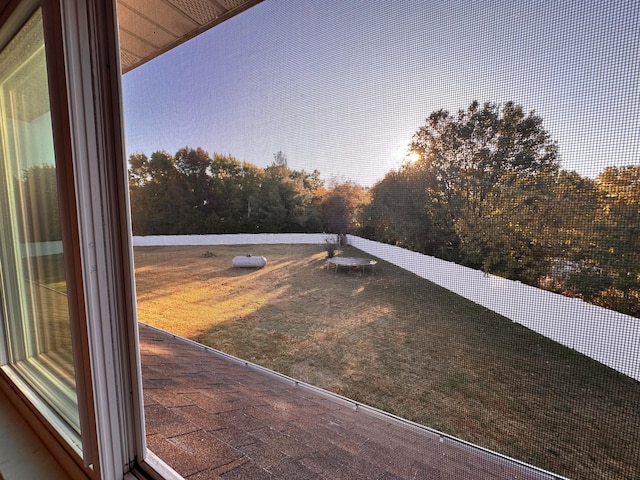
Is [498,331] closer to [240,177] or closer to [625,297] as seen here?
[625,297]

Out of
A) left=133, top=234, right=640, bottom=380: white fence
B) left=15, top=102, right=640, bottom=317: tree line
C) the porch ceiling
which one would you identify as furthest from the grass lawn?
the porch ceiling

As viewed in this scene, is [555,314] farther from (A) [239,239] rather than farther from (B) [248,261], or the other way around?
(B) [248,261]

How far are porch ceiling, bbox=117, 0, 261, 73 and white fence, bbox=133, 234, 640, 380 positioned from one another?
2.93 ft

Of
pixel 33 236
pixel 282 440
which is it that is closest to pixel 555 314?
pixel 282 440

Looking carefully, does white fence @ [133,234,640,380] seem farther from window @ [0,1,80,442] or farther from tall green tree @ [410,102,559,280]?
window @ [0,1,80,442]

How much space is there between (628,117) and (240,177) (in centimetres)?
166

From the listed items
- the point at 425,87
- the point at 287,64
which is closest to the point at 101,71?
the point at 425,87

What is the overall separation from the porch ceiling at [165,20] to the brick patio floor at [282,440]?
1.15m

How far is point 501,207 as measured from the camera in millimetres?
587

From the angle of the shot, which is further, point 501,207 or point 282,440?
point 282,440

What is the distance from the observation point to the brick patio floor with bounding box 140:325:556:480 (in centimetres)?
59

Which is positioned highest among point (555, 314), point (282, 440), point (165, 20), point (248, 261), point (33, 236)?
point (165, 20)

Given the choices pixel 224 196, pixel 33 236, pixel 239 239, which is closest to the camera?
pixel 33 236

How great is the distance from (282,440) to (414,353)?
606 millimetres
